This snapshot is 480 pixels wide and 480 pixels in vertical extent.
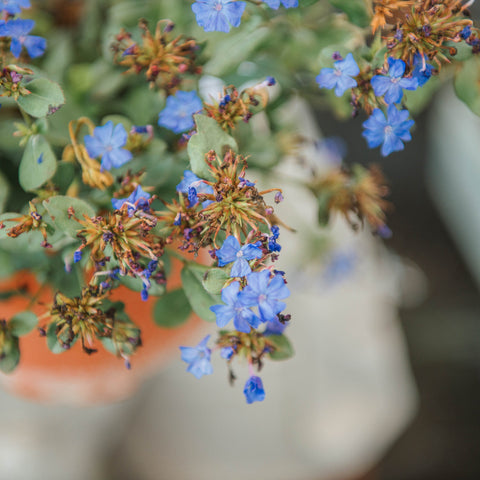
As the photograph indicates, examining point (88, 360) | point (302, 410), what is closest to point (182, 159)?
point (88, 360)

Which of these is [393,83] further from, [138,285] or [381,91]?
[138,285]

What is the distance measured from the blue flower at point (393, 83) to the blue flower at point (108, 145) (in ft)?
0.48

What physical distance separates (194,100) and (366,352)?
56cm

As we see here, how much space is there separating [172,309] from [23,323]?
0.11 meters

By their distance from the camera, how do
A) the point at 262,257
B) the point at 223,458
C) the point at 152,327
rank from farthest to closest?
the point at 223,458 < the point at 152,327 < the point at 262,257

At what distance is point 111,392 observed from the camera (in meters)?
0.65

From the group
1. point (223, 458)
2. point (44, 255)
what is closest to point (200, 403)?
point (223, 458)

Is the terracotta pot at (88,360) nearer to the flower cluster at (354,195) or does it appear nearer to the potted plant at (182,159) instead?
the potted plant at (182,159)

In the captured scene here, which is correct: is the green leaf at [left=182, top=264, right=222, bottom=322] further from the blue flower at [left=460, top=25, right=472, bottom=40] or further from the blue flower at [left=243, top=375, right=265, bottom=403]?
the blue flower at [left=460, top=25, right=472, bottom=40]

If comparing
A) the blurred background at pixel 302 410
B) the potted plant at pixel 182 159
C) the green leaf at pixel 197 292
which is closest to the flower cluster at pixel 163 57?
the potted plant at pixel 182 159

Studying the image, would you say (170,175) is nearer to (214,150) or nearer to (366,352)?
(214,150)

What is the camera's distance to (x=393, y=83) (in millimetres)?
309

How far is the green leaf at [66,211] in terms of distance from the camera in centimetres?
32

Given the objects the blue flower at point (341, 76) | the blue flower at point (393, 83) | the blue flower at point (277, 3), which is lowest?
the blue flower at point (341, 76)
